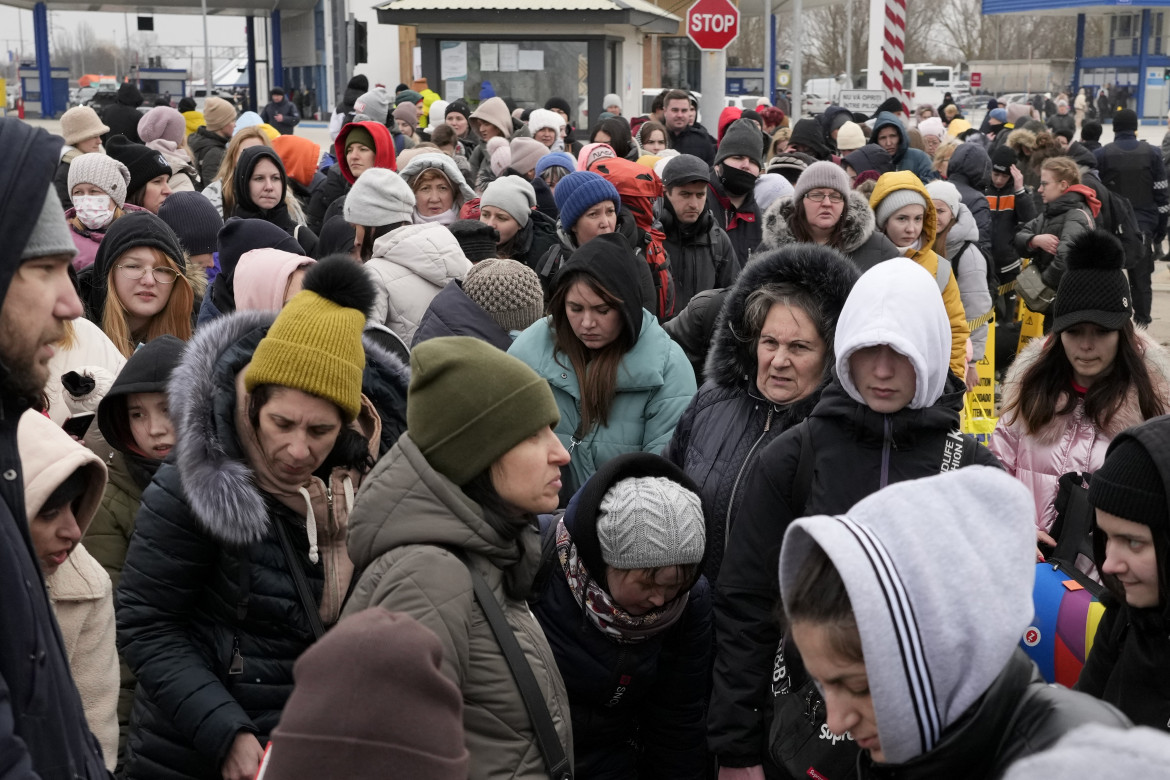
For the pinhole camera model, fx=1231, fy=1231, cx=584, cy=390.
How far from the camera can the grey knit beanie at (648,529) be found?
2957mm

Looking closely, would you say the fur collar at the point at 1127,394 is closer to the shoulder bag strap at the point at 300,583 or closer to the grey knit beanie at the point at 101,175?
the shoulder bag strap at the point at 300,583

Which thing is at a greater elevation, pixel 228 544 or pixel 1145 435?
pixel 1145 435

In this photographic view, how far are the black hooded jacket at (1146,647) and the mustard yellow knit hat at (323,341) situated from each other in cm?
182

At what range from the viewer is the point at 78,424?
4.04 m

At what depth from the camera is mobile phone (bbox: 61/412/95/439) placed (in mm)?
4008

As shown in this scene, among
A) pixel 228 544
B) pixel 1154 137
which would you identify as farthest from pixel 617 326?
pixel 1154 137

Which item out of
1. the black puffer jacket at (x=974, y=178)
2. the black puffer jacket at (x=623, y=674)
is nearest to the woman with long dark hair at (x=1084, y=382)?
the black puffer jacket at (x=623, y=674)

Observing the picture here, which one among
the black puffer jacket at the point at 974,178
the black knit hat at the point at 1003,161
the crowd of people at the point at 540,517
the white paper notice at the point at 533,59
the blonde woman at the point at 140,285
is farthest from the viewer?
the white paper notice at the point at 533,59

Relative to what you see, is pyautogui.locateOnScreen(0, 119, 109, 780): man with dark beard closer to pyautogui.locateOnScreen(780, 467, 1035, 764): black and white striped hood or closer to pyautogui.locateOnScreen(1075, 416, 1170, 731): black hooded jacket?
pyautogui.locateOnScreen(780, 467, 1035, 764): black and white striped hood

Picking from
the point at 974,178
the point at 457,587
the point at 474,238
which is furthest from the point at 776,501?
the point at 974,178

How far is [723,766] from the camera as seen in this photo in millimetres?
3086

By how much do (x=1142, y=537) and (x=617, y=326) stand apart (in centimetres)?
197

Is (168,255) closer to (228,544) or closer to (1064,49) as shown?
(228,544)

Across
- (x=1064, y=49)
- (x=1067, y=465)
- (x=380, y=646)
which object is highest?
(x=1064, y=49)
